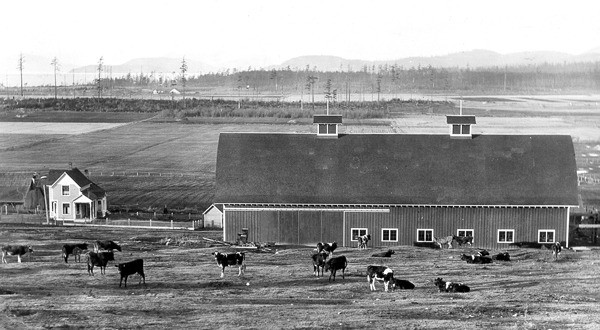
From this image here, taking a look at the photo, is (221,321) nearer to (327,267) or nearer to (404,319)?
(404,319)

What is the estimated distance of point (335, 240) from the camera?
45.5 metres

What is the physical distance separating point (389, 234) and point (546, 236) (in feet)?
31.6

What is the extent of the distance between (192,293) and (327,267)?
593cm

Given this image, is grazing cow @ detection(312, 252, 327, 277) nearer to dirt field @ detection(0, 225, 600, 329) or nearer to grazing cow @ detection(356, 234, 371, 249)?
dirt field @ detection(0, 225, 600, 329)

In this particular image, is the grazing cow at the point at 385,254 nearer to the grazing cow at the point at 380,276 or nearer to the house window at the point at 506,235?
the grazing cow at the point at 380,276

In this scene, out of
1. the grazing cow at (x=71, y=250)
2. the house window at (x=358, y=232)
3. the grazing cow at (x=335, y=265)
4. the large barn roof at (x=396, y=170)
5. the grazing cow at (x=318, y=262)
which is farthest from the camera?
the large barn roof at (x=396, y=170)

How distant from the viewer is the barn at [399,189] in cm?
4566

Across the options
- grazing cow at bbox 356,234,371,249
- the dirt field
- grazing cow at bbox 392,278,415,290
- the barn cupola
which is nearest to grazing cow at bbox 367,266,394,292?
grazing cow at bbox 392,278,415,290

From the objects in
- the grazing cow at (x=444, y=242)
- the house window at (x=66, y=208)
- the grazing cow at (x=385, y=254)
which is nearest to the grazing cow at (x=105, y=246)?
the grazing cow at (x=385, y=254)

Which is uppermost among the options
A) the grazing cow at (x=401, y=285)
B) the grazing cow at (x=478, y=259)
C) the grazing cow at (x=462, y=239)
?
the grazing cow at (x=401, y=285)

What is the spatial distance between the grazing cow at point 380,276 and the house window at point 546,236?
794 inches

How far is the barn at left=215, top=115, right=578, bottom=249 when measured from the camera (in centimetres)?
4566

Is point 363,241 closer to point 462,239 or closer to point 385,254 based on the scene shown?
point 385,254

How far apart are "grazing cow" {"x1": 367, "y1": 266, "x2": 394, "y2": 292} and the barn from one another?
16.5 metres
